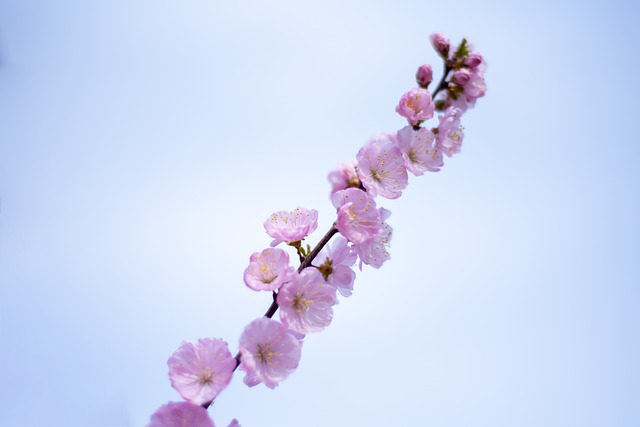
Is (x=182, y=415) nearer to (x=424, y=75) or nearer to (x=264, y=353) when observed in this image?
(x=264, y=353)

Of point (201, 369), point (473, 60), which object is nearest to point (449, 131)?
point (473, 60)

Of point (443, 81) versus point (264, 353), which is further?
point (443, 81)

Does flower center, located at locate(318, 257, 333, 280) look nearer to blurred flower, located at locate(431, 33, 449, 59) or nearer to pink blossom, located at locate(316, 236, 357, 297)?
pink blossom, located at locate(316, 236, 357, 297)

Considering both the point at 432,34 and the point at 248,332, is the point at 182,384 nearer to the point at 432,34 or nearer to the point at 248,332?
the point at 248,332

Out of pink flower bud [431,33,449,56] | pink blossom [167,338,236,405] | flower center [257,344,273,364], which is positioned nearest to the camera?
pink blossom [167,338,236,405]

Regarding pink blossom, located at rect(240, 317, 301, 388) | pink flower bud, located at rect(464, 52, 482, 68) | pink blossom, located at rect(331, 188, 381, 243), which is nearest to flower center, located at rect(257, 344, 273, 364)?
pink blossom, located at rect(240, 317, 301, 388)

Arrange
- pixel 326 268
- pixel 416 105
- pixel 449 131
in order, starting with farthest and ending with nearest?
pixel 449 131 < pixel 416 105 < pixel 326 268
